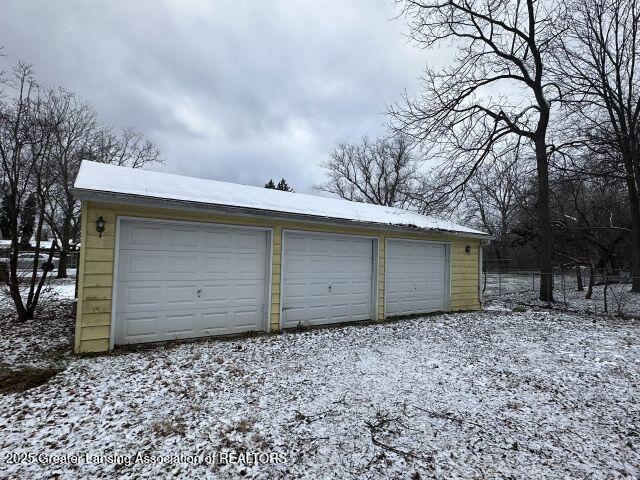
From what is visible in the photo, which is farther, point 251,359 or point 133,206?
point 133,206

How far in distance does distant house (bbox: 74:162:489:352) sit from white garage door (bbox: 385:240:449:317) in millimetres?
39

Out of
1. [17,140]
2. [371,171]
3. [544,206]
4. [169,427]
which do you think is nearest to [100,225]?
[169,427]

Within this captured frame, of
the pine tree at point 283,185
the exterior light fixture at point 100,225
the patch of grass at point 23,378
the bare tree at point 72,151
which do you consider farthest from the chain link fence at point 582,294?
the pine tree at point 283,185

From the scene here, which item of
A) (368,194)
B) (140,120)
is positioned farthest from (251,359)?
(368,194)

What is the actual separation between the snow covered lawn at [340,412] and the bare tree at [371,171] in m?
26.1

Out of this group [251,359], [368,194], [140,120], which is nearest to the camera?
[251,359]

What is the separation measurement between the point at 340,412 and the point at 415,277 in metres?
6.06

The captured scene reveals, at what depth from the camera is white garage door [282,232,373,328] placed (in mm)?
7031

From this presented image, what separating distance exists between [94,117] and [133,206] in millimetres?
14596

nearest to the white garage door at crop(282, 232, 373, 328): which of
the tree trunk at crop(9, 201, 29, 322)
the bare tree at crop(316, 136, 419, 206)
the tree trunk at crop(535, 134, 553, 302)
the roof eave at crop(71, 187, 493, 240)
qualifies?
the roof eave at crop(71, 187, 493, 240)

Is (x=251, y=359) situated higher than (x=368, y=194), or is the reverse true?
(x=368, y=194)

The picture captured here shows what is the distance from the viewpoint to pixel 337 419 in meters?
3.27

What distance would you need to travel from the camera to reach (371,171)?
32844 mm

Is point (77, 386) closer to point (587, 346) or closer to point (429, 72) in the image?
point (587, 346)
